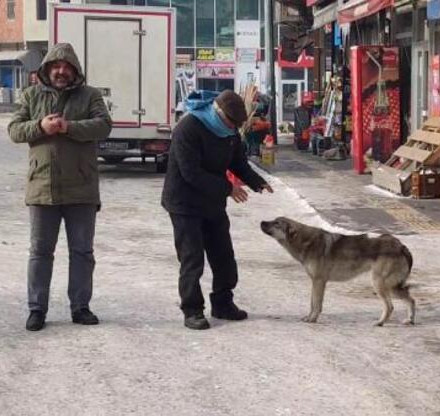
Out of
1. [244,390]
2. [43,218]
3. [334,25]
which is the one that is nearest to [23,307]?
[43,218]

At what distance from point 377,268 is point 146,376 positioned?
2.06 meters

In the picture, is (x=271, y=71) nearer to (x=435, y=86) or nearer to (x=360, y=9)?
(x=360, y=9)

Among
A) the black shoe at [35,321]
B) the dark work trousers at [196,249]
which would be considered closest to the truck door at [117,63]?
the dark work trousers at [196,249]

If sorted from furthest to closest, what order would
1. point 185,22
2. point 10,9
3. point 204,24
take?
point 10,9 → point 204,24 → point 185,22

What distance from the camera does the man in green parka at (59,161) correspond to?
6465mm

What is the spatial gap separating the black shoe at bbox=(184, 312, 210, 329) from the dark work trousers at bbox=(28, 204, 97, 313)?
2.40ft

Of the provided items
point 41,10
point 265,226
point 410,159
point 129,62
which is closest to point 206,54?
point 41,10

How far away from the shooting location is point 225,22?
173 feet

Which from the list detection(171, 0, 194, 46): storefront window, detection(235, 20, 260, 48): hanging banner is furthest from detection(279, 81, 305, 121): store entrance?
detection(171, 0, 194, 46): storefront window

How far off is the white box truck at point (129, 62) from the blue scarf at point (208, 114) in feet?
38.4

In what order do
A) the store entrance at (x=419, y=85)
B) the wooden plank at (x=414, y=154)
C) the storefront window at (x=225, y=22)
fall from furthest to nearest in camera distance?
the storefront window at (x=225, y=22) → the store entrance at (x=419, y=85) → the wooden plank at (x=414, y=154)

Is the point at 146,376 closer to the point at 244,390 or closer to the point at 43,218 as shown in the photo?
the point at 244,390

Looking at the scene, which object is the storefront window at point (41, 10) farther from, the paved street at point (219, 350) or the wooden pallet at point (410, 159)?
the paved street at point (219, 350)

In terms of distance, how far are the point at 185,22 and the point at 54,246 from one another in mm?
46266
